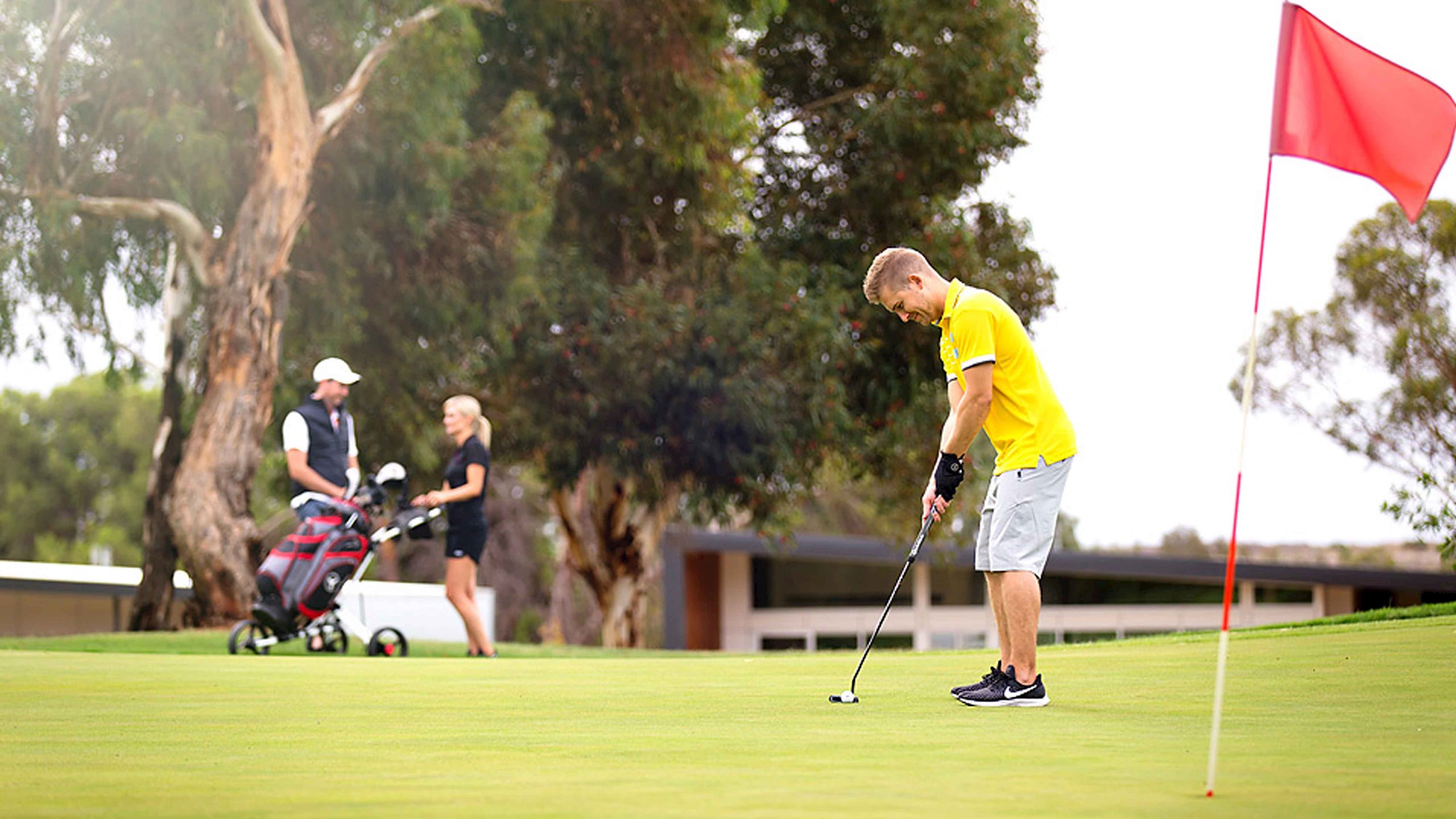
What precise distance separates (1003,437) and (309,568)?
24.5 feet

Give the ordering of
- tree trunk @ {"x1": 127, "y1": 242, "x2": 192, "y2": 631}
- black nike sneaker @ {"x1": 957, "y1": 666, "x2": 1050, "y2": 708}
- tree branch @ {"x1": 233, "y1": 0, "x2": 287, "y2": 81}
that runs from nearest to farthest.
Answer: black nike sneaker @ {"x1": 957, "y1": 666, "x2": 1050, "y2": 708}
tree branch @ {"x1": 233, "y1": 0, "x2": 287, "y2": 81}
tree trunk @ {"x1": 127, "y1": 242, "x2": 192, "y2": 631}

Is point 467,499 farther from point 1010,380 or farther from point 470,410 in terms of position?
point 1010,380

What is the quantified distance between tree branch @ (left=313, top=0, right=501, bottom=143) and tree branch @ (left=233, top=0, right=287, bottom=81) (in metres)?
0.89

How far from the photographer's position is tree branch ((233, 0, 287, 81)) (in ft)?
64.7

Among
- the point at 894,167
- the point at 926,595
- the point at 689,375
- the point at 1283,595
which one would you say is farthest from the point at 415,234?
the point at 1283,595

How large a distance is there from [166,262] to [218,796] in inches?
787

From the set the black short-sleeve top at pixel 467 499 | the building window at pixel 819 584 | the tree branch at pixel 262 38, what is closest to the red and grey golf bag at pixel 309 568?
the black short-sleeve top at pixel 467 499

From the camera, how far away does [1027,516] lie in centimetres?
683

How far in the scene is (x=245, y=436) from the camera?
19.5 metres

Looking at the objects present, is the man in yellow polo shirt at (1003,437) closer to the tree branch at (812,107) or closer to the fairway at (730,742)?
the fairway at (730,742)

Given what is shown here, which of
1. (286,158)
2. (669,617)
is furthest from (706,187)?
(669,617)

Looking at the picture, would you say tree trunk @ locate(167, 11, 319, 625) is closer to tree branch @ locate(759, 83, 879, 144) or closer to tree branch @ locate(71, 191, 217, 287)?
tree branch @ locate(71, 191, 217, 287)

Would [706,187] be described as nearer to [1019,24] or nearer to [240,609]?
[1019,24]

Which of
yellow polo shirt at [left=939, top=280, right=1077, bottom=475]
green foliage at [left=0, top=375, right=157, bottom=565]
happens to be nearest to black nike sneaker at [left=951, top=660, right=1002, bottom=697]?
yellow polo shirt at [left=939, top=280, right=1077, bottom=475]
